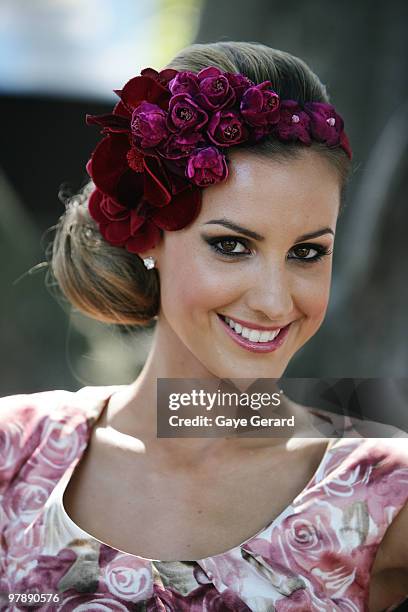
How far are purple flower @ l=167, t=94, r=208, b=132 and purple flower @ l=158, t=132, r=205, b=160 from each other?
11 mm

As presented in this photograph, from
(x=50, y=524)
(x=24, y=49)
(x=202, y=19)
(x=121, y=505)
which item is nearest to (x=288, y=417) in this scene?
(x=121, y=505)

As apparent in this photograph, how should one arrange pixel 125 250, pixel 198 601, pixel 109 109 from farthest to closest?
pixel 109 109
pixel 125 250
pixel 198 601

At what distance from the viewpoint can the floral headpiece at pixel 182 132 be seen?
4.27 ft

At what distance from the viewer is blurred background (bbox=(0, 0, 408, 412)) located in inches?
87.9

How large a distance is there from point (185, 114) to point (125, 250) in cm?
34

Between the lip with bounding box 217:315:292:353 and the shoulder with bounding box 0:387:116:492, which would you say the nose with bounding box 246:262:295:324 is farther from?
the shoulder with bounding box 0:387:116:492

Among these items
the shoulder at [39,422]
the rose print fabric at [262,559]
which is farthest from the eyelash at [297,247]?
the shoulder at [39,422]

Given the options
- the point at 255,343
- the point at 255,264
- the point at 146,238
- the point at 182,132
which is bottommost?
the point at 255,343

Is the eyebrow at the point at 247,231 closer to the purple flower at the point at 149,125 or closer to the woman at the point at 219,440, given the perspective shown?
the woman at the point at 219,440

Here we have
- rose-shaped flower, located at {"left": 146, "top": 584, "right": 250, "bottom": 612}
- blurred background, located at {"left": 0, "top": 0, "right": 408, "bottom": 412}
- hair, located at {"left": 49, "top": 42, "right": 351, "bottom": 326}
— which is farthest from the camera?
blurred background, located at {"left": 0, "top": 0, "right": 408, "bottom": 412}

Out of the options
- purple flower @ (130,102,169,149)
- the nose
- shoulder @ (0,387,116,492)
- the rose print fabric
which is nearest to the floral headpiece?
purple flower @ (130,102,169,149)

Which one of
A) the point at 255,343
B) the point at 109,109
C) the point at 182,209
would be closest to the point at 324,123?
the point at 182,209

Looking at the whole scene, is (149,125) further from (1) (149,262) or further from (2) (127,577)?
(2) (127,577)

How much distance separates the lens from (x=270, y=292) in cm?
130
